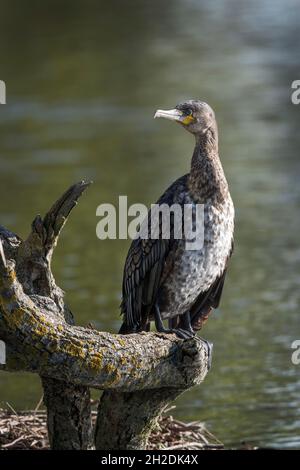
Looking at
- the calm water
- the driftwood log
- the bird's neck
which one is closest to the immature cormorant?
the bird's neck

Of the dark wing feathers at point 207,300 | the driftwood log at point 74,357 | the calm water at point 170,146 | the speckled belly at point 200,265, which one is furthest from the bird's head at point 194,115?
the calm water at point 170,146

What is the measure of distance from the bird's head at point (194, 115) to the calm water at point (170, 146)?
2378mm

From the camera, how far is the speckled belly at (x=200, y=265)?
348 inches

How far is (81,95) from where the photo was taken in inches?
1000

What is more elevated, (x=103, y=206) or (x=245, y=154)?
(x=245, y=154)

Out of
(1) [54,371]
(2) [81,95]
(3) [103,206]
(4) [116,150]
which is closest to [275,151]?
(4) [116,150]

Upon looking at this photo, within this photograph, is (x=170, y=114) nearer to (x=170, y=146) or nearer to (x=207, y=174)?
(x=207, y=174)

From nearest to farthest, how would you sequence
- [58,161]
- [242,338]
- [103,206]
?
[242,338], [103,206], [58,161]

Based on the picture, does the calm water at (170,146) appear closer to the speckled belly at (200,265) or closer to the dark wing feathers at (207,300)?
the dark wing feathers at (207,300)

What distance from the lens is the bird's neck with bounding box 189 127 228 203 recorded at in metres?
8.97

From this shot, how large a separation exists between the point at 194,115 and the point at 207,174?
0.39 meters

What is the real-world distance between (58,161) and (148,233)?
11533 millimetres

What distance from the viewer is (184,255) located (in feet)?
29.3

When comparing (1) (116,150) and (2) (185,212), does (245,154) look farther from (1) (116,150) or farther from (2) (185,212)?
(2) (185,212)
